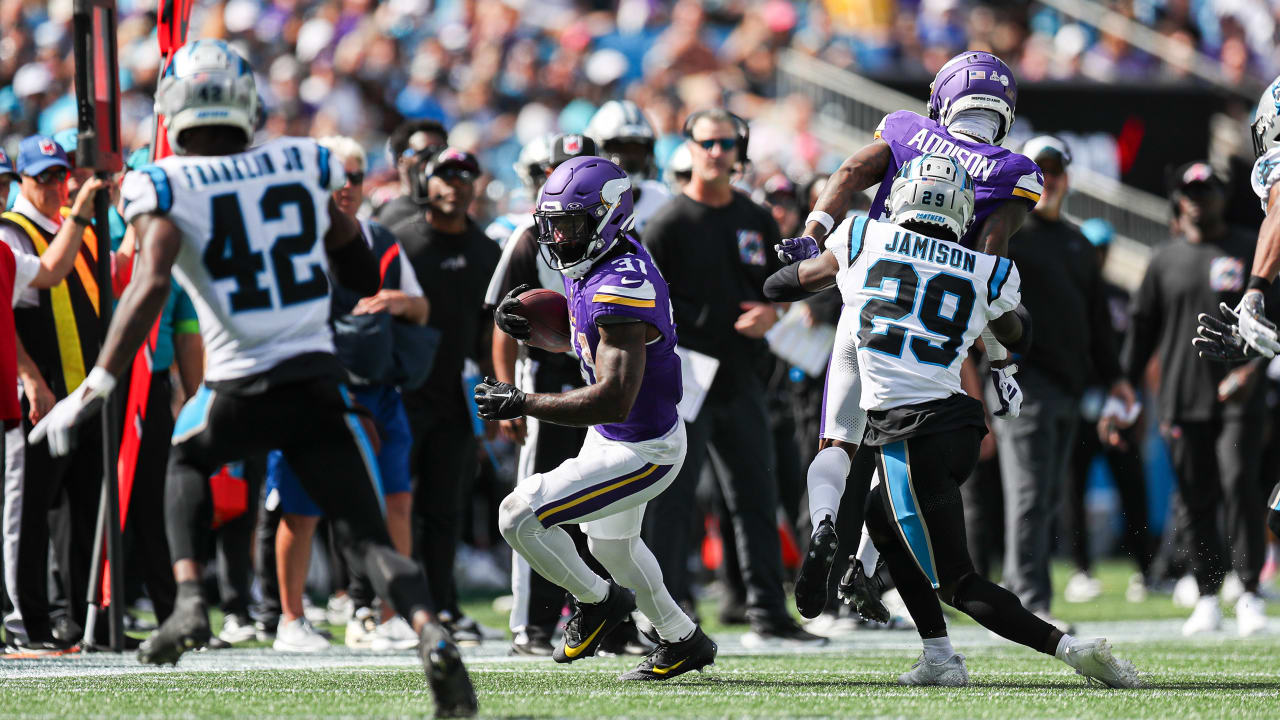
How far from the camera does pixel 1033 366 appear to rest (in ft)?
28.8

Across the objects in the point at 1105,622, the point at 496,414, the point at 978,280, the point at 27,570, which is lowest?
the point at 1105,622

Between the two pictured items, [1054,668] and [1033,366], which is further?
[1033,366]

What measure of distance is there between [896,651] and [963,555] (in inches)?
80.0

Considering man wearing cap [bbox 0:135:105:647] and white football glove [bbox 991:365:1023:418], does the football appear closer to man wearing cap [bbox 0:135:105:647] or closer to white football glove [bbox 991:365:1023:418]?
white football glove [bbox 991:365:1023:418]

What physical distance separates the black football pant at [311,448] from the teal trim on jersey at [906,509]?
5.44ft

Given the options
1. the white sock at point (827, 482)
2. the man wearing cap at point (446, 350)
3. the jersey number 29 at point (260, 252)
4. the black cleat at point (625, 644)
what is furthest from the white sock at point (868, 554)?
the man wearing cap at point (446, 350)

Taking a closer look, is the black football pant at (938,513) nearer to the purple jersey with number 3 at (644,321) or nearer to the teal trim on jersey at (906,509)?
the teal trim on jersey at (906,509)

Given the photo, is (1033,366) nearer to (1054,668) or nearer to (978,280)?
(1054,668)

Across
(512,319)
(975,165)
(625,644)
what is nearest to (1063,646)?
(975,165)

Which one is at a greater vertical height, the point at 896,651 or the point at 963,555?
the point at 963,555

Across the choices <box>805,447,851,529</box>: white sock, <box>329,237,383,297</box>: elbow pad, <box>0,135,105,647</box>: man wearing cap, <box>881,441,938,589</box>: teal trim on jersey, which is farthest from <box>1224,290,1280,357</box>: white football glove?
<box>0,135,105,647</box>: man wearing cap

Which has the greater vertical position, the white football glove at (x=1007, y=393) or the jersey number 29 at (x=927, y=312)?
the jersey number 29 at (x=927, y=312)

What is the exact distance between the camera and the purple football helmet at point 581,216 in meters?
5.86

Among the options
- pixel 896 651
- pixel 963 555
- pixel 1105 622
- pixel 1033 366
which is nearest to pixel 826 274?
pixel 963 555
